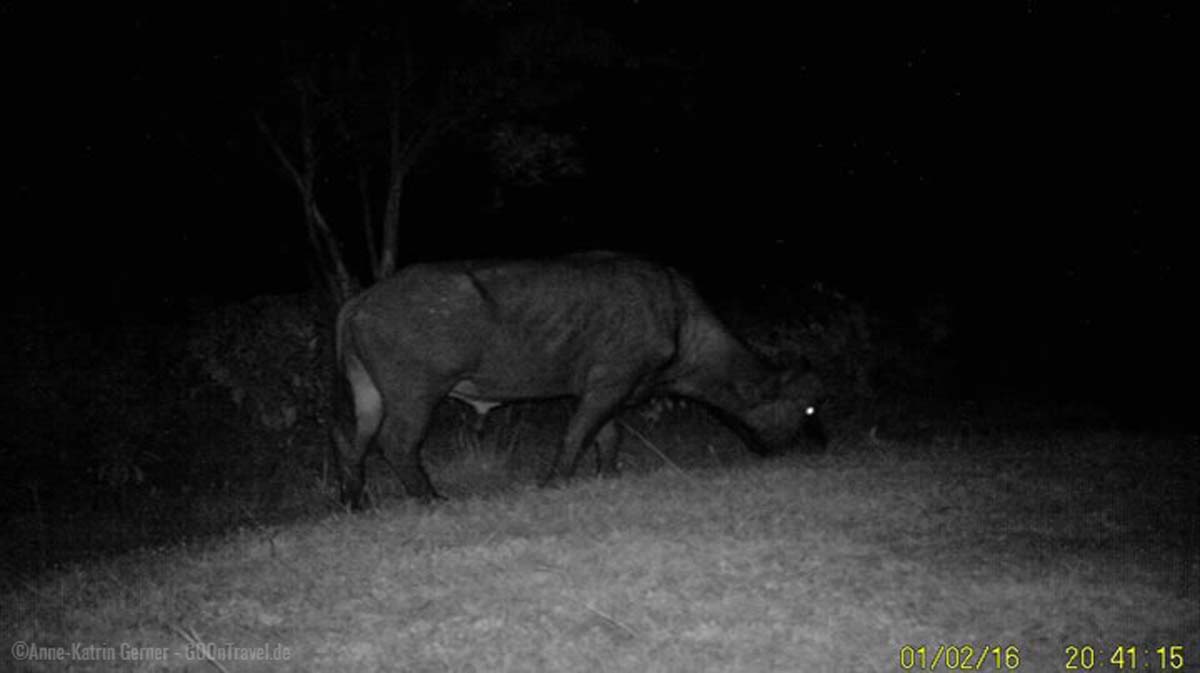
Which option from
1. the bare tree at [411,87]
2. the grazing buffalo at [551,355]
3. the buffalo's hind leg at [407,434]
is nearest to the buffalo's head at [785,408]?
the grazing buffalo at [551,355]

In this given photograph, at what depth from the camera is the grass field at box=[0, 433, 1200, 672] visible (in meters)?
5.13

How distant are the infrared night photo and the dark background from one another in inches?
2.1

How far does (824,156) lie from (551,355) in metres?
8.06

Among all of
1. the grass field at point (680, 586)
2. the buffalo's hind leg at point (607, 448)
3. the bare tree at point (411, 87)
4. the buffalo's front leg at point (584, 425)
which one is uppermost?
the bare tree at point (411, 87)

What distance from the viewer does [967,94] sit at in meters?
15.7

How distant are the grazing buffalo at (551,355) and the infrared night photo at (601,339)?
0.04m

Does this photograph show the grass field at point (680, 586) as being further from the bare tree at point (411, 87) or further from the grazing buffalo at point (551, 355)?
the bare tree at point (411, 87)

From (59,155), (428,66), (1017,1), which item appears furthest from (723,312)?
(59,155)

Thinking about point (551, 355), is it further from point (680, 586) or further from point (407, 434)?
point (680, 586)

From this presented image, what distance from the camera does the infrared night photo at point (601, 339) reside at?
5.78 m

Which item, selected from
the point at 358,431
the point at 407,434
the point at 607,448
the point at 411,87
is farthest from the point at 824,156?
the point at 358,431

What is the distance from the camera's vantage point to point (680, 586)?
595 centimetres

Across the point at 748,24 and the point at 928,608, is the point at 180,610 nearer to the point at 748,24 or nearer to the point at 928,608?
the point at 928,608

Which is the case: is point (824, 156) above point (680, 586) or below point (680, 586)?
above
